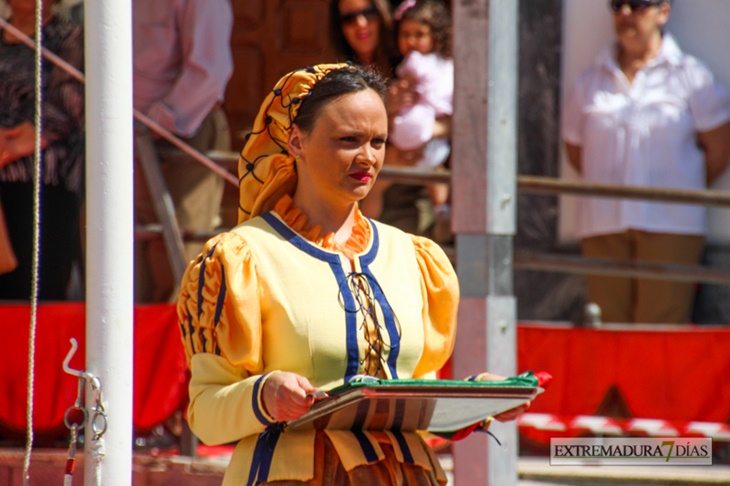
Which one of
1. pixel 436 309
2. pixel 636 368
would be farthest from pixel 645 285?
pixel 436 309

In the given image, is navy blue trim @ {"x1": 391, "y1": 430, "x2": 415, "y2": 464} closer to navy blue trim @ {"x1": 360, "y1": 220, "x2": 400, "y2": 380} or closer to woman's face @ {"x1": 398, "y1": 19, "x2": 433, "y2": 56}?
navy blue trim @ {"x1": 360, "y1": 220, "x2": 400, "y2": 380}

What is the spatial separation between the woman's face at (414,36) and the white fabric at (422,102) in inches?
1.7

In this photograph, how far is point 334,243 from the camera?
2.94m

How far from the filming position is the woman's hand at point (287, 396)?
2.56m

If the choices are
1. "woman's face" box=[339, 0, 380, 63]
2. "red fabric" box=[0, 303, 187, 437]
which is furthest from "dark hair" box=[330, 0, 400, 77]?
"red fabric" box=[0, 303, 187, 437]

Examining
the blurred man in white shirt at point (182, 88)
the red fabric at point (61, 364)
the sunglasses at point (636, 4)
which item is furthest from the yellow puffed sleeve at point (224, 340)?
the sunglasses at point (636, 4)

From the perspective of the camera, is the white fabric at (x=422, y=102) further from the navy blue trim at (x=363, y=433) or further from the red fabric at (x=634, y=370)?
the navy blue trim at (x=363, y=433)

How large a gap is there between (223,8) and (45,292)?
148 cm

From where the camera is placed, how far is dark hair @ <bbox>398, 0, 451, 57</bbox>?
6.11 m

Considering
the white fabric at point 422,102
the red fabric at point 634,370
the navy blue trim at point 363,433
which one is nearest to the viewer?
the navy blue trim at point 363,433

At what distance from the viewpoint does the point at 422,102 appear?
6.03 m

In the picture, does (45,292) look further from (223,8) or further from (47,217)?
(223,8)

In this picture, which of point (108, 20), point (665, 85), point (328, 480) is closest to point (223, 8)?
point (665, 85)

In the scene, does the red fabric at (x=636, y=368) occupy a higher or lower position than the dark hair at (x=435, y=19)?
lower
